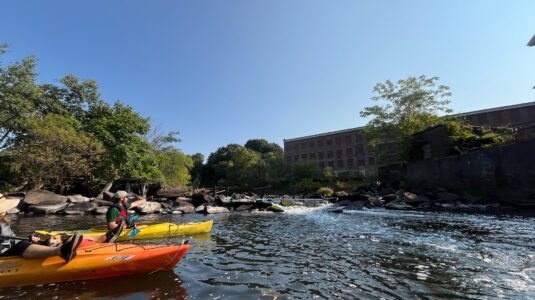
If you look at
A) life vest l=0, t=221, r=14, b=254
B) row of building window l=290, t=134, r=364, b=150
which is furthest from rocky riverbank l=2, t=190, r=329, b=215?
row of building window l=290, t=134, r=364, b=150

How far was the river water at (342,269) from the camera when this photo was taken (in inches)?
225

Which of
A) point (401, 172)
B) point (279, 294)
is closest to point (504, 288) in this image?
point (279, 294)

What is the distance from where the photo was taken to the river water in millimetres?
5727

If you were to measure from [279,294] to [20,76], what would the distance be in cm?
3441

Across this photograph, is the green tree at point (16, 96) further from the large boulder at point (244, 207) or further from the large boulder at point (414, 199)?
the large boulder at point (414, 199)

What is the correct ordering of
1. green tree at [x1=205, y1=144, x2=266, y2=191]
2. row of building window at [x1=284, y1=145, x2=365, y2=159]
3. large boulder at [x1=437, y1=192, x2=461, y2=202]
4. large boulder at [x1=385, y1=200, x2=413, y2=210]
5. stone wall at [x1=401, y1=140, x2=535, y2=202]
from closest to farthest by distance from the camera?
stone wall at [x1=401, y1=140, x2=535, y2=202]
large boulder at [x1=385, y1=200, x2=413, y2=210]
large boulder at [x1=437, y1=192, x2=461, y2=202]
green tree at [x1=205, y1=144, x2=266, y2=191]
row of building window at [x1=284, y1=145, x2=365, y2=159]

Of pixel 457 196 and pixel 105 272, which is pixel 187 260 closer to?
pixel 105 272

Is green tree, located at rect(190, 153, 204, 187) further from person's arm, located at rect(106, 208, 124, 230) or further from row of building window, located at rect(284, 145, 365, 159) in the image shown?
person's arm, located at rect(106, 208, 124, 230)

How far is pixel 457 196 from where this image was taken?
73.5ft

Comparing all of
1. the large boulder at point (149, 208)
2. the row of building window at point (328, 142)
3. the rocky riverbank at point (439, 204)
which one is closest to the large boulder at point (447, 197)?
the rocky riverbank at point (439, 204)

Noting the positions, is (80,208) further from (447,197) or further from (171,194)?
(447,197)

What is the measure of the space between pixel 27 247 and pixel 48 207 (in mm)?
18908

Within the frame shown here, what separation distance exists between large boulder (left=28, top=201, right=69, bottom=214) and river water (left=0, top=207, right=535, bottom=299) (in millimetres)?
15493

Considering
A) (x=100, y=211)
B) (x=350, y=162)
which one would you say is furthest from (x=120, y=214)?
(x=350, y=162)
